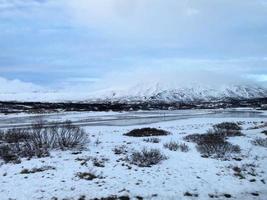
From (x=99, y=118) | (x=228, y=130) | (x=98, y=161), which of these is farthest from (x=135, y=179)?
(x=99, y=118)

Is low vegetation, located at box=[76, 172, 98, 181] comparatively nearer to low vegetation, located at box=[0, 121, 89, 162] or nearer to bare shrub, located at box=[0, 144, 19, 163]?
bare shrub, located at box=[0, 144, 19, 163]

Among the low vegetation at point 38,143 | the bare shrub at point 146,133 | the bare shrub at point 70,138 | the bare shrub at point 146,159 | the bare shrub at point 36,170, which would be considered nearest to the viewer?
the bare shrub at point 36,170

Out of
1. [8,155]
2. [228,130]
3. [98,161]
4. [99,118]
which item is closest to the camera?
[98,161]

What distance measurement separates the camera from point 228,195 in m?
11.6

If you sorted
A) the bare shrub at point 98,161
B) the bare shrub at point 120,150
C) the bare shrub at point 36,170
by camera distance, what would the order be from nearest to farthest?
the bare shrub at point 36,170
the bare shrub at point 98,161
the bare shrub at point 120,150

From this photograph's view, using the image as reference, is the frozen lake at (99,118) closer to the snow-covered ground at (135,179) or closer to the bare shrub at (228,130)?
the bare shrub at (228,130)

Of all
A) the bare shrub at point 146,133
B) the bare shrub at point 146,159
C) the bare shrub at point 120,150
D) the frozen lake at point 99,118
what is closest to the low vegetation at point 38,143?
the bare shrub at point 120,150

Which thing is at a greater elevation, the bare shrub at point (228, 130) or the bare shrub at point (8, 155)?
the bare shrub at point (8, 155)

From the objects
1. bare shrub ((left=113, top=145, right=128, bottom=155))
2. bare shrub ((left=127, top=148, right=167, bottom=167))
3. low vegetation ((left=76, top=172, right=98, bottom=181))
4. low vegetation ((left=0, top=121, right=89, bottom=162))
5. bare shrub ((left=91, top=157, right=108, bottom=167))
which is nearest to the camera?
low vegetation ((left=76, top=172, right=98, bottom=181))

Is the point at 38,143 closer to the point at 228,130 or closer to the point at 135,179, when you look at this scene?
the point at 135,179

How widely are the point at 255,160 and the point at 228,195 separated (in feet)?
16.6

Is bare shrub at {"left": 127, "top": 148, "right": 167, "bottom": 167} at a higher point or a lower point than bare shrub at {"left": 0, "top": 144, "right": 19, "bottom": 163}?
lower

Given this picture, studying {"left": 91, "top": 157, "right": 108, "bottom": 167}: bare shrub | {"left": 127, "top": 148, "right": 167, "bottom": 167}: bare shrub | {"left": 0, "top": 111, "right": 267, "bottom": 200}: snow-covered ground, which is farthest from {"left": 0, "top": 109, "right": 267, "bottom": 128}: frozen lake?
{"left": 127, "top": 148, "right": 167, "bottom": 167}: bare shrub

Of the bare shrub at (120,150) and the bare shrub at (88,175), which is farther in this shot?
the bare shrub at (120,150)
